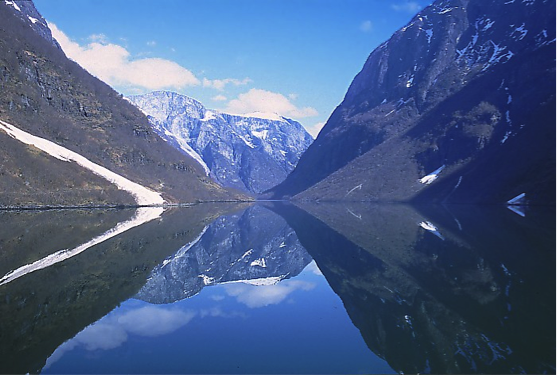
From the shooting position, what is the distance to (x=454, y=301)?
18.9m

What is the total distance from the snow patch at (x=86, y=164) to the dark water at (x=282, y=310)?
86361 millimetres

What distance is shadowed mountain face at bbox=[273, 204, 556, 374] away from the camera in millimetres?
12789

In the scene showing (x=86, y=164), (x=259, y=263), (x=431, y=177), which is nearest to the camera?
(x=259, y=263)

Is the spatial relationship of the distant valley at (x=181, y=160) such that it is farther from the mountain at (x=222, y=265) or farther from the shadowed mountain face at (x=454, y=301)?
the shadowed mountain face at (x=454, y=301)

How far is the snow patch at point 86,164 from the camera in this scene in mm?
109438


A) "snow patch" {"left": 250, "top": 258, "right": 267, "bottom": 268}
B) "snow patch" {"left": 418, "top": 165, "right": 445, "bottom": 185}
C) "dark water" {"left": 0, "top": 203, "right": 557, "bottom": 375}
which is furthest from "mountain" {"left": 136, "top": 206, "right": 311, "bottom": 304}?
"snow patch" {"left": 418, "top": 165, "right": 445, "bottom": 185}

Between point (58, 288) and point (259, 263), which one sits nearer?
point (58, 288)

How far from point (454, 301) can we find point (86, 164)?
4875 inches

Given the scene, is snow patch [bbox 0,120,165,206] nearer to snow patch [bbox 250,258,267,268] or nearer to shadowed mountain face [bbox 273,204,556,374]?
snow patch [bbox 250,258,267,268]

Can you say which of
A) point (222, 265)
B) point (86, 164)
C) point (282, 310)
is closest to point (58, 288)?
point (282, 310)

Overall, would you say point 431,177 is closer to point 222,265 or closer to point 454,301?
point 222,265

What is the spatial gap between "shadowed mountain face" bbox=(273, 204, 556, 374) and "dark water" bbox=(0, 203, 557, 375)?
0.26 feet

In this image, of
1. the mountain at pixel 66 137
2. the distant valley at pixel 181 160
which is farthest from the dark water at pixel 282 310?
the distant valley at pixel 181 160

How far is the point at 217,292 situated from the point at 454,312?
525 inches
